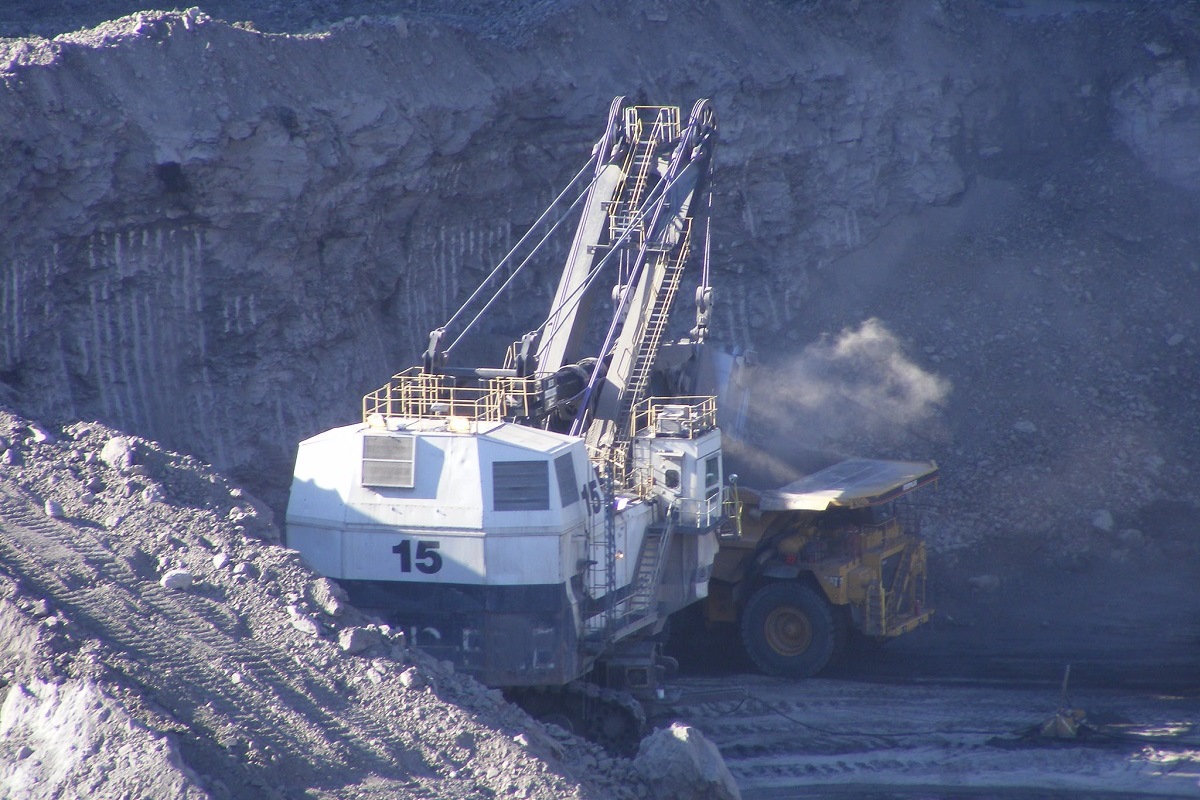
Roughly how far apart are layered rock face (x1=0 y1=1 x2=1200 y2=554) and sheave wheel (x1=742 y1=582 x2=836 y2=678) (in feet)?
12.6

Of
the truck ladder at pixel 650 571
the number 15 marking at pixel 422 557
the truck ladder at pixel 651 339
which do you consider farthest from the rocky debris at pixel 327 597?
the truck ladder at pixel 651 339

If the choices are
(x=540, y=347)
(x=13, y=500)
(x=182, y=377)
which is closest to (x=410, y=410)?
(x=540, y=347)

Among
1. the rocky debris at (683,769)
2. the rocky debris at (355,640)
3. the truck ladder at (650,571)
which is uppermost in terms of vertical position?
the rocky debris at (355,640)

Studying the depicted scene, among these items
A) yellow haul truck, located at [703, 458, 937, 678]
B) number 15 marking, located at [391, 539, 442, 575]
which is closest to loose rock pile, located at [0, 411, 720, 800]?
number 15 marking, located at [391, 539, 442, 575]

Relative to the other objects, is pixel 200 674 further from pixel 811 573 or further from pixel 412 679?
pixel 811 573

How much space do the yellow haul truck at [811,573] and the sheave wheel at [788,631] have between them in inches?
0.4

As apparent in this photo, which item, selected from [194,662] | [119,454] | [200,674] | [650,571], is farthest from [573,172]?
[200,674]

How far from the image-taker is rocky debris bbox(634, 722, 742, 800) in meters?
8.78

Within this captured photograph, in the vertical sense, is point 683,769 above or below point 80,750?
below

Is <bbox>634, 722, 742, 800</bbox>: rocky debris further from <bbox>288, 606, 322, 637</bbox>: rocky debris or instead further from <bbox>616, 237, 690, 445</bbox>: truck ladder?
<bbox>616, 237, 690, 445</bbox>: truck ladder

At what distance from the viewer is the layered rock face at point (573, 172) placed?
14.2 metres

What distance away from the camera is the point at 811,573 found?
14484mm

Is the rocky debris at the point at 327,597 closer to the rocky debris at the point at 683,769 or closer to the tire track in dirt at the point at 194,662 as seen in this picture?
the tire track in dirt at the point at 194,662

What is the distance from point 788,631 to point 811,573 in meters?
0.67
